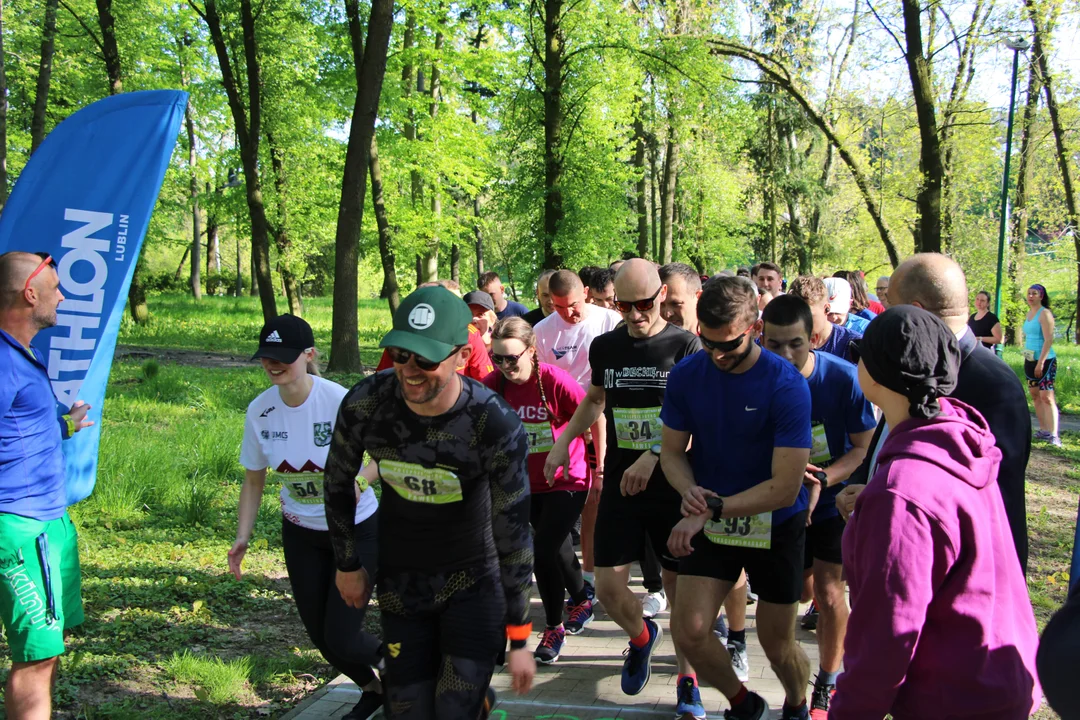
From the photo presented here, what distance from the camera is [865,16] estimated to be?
1836 cm

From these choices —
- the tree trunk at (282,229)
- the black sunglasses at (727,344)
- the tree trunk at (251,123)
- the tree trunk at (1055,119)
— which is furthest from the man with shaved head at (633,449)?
the tree trunk at (282,229)

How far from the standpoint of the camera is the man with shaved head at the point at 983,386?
327cm

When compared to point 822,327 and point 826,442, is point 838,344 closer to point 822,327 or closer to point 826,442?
point 822,327

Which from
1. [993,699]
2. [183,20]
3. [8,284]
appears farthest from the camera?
[183,20]

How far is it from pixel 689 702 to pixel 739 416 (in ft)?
5.03

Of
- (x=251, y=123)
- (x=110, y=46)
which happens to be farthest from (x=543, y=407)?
(x=110, y=46)

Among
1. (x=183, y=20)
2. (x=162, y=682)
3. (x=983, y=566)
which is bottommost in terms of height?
(x=162, y=682)

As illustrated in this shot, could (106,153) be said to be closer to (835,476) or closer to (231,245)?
(835,476)

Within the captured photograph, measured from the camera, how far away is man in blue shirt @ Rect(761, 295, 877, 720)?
455 cm

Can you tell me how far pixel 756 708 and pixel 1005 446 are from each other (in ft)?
5.51

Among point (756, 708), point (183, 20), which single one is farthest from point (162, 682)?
point (183, 20)

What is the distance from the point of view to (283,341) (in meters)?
4.43

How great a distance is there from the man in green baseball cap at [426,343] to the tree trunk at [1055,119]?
18315mm

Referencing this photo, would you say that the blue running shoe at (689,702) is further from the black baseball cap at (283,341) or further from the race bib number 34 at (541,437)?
the black baseball cap at (283,341)
